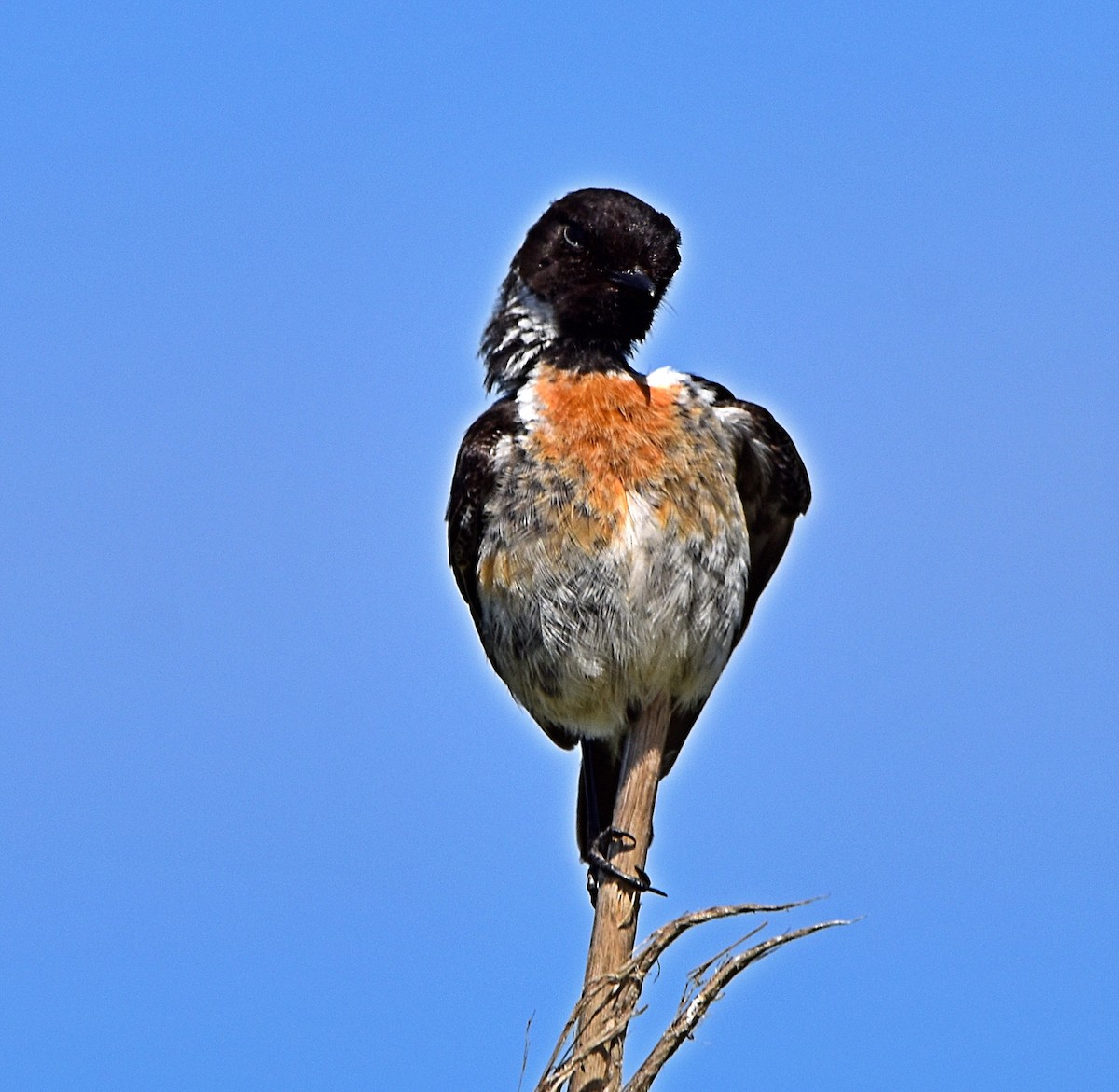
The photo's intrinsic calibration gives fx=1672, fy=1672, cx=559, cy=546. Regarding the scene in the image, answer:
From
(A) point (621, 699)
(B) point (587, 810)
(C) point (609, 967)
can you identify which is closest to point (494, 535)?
(A) point (621, 699)

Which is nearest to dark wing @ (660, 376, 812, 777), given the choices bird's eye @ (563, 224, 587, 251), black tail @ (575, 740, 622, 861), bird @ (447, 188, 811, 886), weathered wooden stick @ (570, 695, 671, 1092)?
bird @ (447, 188, 811, 886)

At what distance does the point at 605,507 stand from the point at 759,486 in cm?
89

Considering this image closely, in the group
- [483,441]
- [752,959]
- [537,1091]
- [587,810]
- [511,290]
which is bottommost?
[537,1091]

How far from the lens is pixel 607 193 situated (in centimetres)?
675

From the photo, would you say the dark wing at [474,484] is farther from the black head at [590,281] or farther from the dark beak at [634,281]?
the dark beak at [634,281]

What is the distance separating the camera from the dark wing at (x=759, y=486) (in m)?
6.54

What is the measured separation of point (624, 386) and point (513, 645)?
1.09m

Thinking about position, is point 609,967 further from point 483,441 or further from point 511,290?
point 511,290

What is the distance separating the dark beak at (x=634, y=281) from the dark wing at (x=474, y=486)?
64cm

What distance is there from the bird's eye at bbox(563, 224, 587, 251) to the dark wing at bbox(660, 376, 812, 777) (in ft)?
2.55

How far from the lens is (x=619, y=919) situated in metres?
5.68

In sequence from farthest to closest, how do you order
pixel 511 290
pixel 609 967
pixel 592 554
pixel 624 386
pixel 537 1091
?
pixel 511 290 < pixel 624 386 < pixel 592 554 < pixel 609 967 < pixel 537 1091

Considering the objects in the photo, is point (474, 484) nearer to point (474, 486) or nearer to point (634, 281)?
point (474, 486)

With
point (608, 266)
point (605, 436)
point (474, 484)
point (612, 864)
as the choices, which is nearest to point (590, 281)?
point (608, 266)
